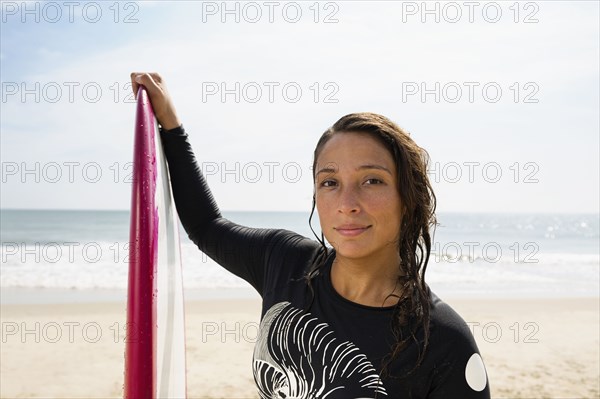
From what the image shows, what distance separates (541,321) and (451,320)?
29.0 feet

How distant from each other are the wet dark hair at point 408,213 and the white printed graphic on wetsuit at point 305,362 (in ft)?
0.27

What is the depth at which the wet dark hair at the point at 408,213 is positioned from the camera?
5.08 ft

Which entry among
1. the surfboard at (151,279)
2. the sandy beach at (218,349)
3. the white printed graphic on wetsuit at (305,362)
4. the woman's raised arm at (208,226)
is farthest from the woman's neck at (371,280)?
the sandy beach at (218,349)

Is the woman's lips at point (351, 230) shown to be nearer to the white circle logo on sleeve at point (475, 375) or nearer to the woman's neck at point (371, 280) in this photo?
the woman's neck at point (371, 280)

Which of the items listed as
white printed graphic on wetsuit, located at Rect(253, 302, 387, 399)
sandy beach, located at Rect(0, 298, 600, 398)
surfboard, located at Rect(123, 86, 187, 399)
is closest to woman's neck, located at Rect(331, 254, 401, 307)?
white printed graphic on wetsuit, located at Rect(253, 302, 387, 399)

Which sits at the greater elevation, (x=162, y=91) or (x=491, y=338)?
(x=162, y=91)

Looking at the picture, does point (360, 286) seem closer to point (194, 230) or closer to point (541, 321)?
point (194, 230)

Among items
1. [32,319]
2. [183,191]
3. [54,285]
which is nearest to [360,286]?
[183,191]

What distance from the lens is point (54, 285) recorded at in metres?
11.3

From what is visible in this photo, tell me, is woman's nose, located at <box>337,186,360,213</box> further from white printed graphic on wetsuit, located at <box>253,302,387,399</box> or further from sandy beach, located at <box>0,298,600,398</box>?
sandy beach, located at <box>0,298,600,398</box>

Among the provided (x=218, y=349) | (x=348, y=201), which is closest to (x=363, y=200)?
(x=348, y=201)

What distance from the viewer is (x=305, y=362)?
1.70 m

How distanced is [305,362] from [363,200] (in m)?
0.52

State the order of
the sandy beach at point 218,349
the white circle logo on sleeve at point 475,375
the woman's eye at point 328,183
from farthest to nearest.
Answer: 1. the sandy beach at point 218,349
2. the woman's eye at point 328,183
3. the white circle logo on sleeve at point 475,375
